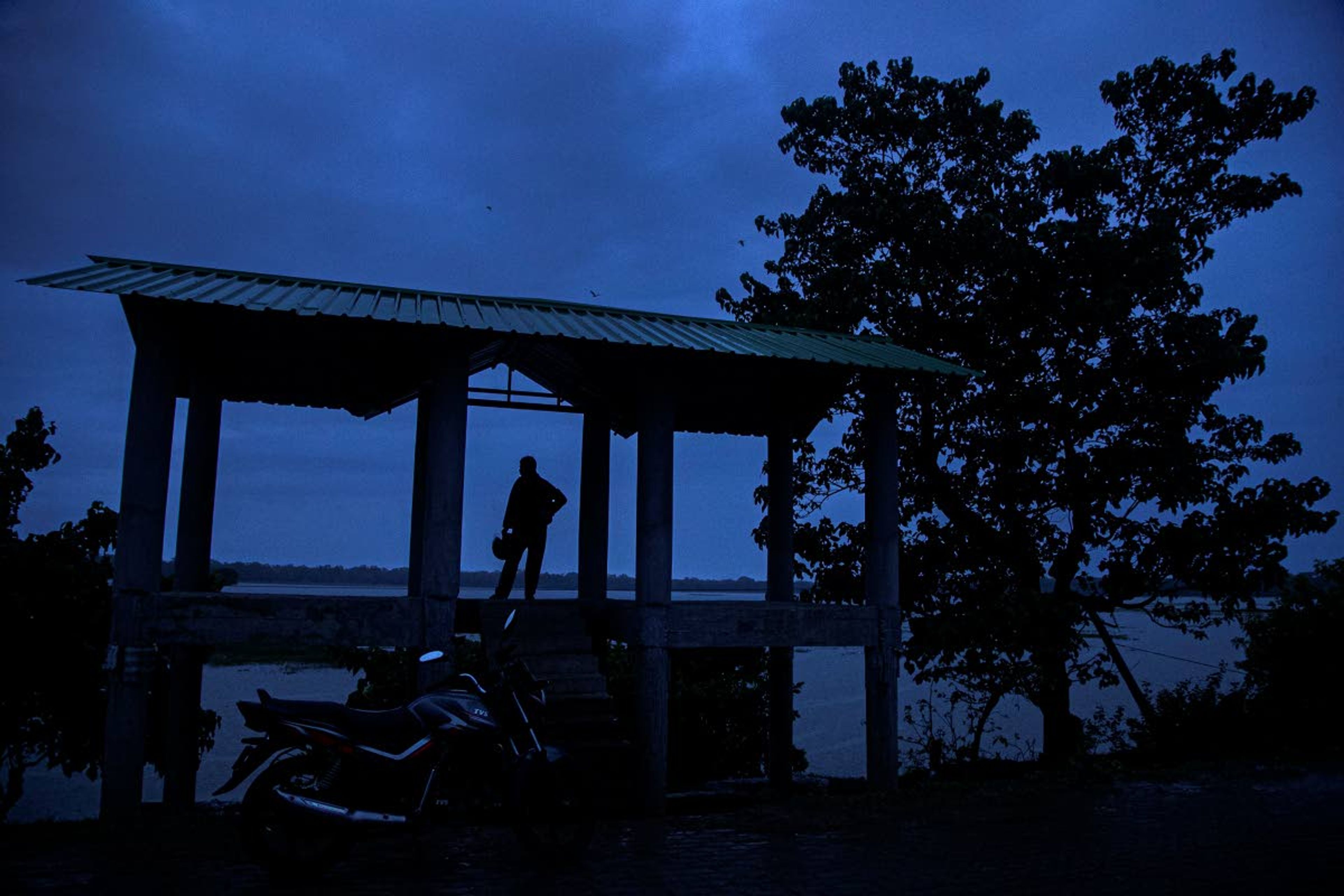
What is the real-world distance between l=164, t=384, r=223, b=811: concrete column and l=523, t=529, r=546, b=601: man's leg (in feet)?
11.1

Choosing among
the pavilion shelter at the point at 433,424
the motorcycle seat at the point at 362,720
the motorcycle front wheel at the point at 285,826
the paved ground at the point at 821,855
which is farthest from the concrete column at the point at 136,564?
the motorcycle seat at the point at 362,720

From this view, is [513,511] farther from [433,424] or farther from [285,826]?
[285,826]

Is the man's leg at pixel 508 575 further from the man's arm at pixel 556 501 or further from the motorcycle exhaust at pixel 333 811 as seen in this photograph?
the motorcycle exhaust at pixel 333 811

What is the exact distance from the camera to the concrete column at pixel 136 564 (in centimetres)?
736

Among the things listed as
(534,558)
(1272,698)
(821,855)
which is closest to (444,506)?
(534,558)

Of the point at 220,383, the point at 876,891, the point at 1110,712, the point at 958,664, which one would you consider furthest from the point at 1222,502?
the point at 1110,712

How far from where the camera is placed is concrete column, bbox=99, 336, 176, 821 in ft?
24.1

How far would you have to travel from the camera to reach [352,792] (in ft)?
18.7

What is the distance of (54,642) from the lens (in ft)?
34.4

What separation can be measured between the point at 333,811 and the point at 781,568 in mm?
7403

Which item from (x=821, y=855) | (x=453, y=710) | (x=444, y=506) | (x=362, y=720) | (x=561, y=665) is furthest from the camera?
(x=561, y=665)

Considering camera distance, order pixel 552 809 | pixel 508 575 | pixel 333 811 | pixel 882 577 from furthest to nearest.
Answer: pixel 508 575
pixel 882 577
pixel 552 809
pixel 333 811

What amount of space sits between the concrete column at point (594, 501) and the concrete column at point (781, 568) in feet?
7.00

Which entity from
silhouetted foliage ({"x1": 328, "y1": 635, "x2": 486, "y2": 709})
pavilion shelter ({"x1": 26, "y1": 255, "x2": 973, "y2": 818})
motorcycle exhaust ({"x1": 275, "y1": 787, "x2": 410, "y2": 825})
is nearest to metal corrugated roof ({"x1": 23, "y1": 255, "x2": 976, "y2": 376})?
pavilion shelter ({"x1": 26, "y1": 255, "x2": 973, "y2": 818})
